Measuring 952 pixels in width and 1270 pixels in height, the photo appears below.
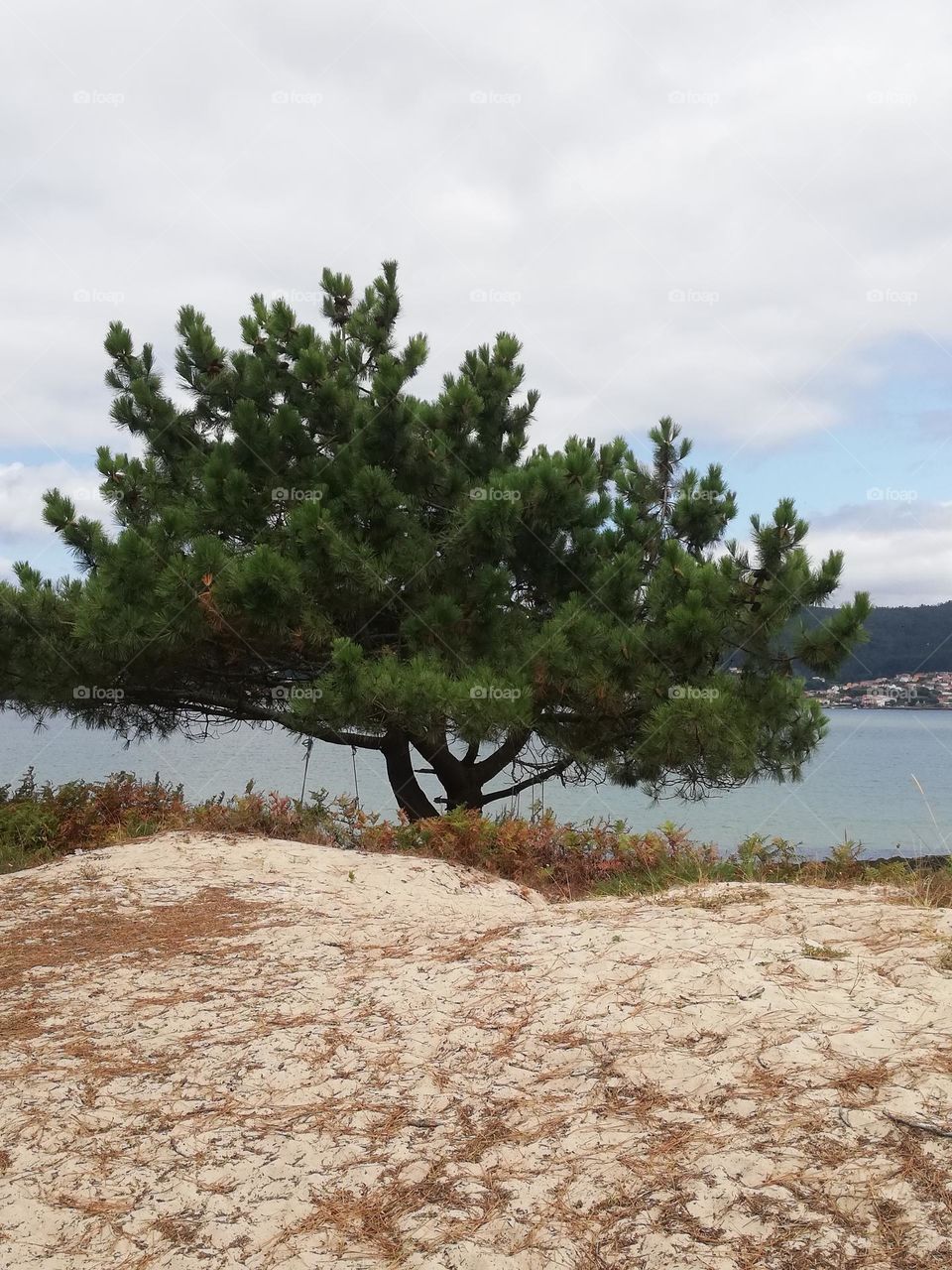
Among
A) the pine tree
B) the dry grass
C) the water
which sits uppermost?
the pine tree

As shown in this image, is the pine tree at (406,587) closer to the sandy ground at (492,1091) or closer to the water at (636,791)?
the water at (636,791)

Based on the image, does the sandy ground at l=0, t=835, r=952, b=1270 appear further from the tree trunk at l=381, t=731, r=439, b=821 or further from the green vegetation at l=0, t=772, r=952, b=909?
the tree trunk at l=381, t=731, r=439, b=821

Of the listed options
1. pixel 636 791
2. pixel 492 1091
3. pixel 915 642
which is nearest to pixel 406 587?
pixel 492 1091

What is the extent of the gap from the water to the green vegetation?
1.11m

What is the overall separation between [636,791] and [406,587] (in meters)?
11.6

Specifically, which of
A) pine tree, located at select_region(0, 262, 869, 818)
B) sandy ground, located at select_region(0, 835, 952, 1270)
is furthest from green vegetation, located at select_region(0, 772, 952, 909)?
sandy ground, located at select_region(0, 835, 952, 1270)

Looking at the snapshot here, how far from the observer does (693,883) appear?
6.75 metres

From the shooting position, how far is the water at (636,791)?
15.7 meters

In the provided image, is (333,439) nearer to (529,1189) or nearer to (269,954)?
(269,954)

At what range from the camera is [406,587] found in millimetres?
10867

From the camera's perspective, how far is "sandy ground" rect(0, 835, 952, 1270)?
2.95 metres

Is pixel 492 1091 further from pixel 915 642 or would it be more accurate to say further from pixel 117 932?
pixel 915 642

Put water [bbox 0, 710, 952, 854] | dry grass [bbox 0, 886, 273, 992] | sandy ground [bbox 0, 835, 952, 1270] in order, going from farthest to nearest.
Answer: water [bbox 0, 710, 952, 854] → dry grass [bbox 0, 886, 273, 992] → sandy ground [bbox 0, 835, 952, 1270]

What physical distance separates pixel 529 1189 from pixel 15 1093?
84.7 inches
